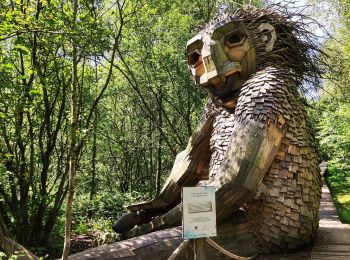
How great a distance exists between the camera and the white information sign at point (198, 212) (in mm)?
2748

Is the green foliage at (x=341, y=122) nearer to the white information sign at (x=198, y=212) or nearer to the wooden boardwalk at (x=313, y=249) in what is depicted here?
the wooden boardwalk at (x=313, y=249)

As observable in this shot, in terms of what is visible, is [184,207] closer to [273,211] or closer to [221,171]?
[221,171]

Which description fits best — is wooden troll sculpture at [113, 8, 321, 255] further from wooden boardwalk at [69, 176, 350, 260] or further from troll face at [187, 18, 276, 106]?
wooden boardwalk at [69, 176, 350, 260]

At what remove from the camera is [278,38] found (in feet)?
15.4

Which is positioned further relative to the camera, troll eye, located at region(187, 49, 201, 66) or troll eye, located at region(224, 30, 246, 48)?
troll eye, located at region(187, 49, 201, 66)

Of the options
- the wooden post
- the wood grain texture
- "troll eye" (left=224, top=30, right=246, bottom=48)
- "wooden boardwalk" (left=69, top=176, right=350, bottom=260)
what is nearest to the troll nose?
"troll eye" (left=224, top=30, right=246, bottom=48)

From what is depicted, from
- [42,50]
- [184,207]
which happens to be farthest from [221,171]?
[42,50]

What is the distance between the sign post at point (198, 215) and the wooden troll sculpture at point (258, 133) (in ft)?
2.55

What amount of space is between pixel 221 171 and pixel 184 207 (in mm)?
1061

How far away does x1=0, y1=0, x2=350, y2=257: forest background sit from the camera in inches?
175

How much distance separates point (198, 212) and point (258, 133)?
1.23 meters

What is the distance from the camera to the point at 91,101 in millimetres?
10852

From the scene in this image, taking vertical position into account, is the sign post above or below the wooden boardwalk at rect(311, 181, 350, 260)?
above

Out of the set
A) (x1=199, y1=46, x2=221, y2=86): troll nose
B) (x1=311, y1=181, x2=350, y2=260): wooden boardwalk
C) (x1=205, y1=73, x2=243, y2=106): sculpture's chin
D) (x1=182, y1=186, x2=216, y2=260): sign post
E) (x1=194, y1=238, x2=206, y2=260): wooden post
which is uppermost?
(x1=199, y1=46, x2=221, y2=86): troll nose
